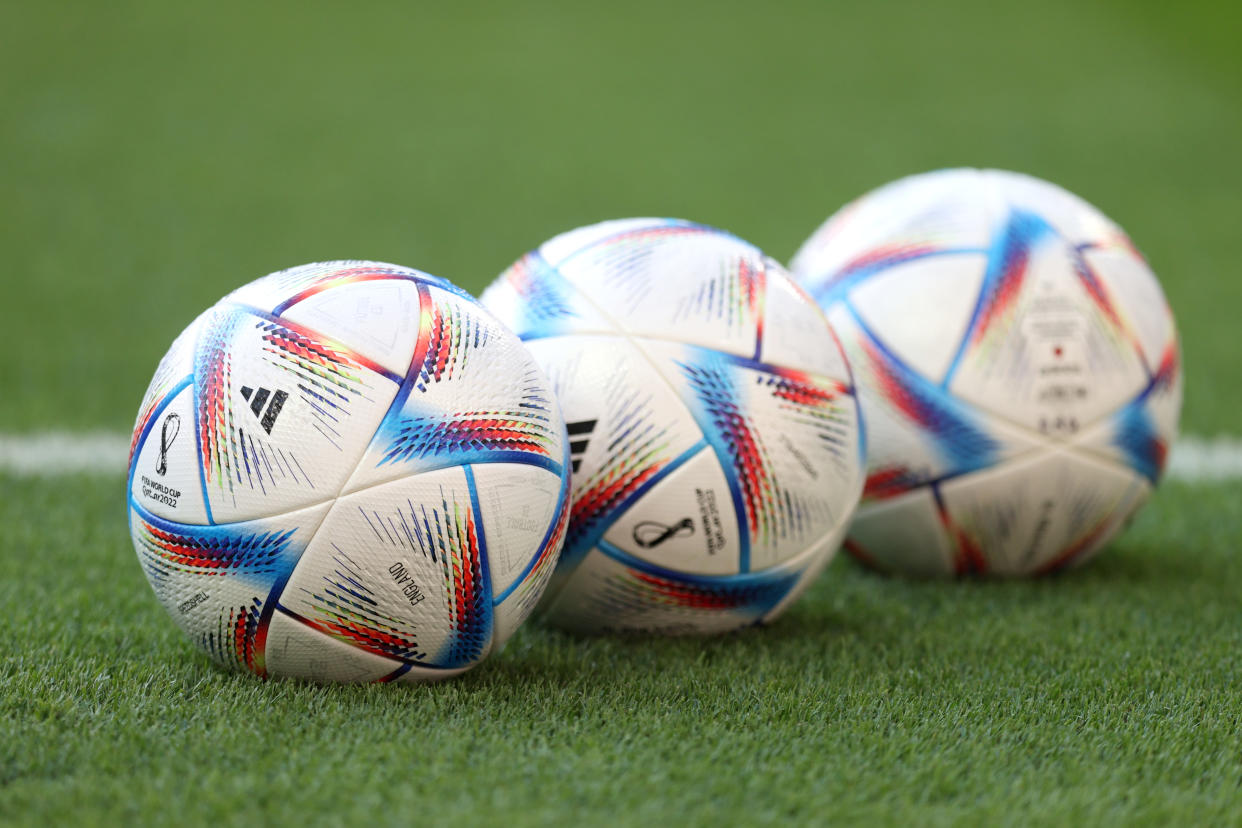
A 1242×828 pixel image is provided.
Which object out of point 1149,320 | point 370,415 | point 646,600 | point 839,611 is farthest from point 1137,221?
point 370,415

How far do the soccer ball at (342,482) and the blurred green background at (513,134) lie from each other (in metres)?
2.83

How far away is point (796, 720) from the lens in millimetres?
2846

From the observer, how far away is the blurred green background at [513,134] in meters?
7.84

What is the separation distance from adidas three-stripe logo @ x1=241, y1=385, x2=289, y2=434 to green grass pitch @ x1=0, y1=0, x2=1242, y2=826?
57cm

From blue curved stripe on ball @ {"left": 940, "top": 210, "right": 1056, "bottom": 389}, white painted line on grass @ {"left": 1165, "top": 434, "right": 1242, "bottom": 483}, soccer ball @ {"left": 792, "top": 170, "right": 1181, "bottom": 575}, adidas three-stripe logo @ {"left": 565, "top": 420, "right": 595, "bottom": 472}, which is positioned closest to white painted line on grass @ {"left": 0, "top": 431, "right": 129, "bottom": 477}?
adidas three-stripe logo @ {"left": 565, "top": 420, "right": 595, "bottom": 472}

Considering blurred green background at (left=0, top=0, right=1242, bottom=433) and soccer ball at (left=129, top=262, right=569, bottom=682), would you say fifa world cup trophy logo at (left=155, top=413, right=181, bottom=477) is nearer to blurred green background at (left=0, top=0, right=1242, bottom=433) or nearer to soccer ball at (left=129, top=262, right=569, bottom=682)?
soccer ball at (left=129, top=262, right=569, bottom=682)

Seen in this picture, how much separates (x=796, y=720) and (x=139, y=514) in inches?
56.7

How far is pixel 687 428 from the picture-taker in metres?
3.21

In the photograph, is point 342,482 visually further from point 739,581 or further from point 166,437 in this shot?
point 739,581

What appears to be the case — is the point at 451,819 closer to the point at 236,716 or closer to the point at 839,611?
the point at 236,716

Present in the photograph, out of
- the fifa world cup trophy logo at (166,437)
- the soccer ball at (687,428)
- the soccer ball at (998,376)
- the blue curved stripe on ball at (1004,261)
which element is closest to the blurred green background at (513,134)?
the soccer ball at (998,376)

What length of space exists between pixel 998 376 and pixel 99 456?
3206 millimetres

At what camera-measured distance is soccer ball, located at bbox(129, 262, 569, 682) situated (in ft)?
9.04

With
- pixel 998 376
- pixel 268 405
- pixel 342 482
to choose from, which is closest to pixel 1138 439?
pixel 998 376
